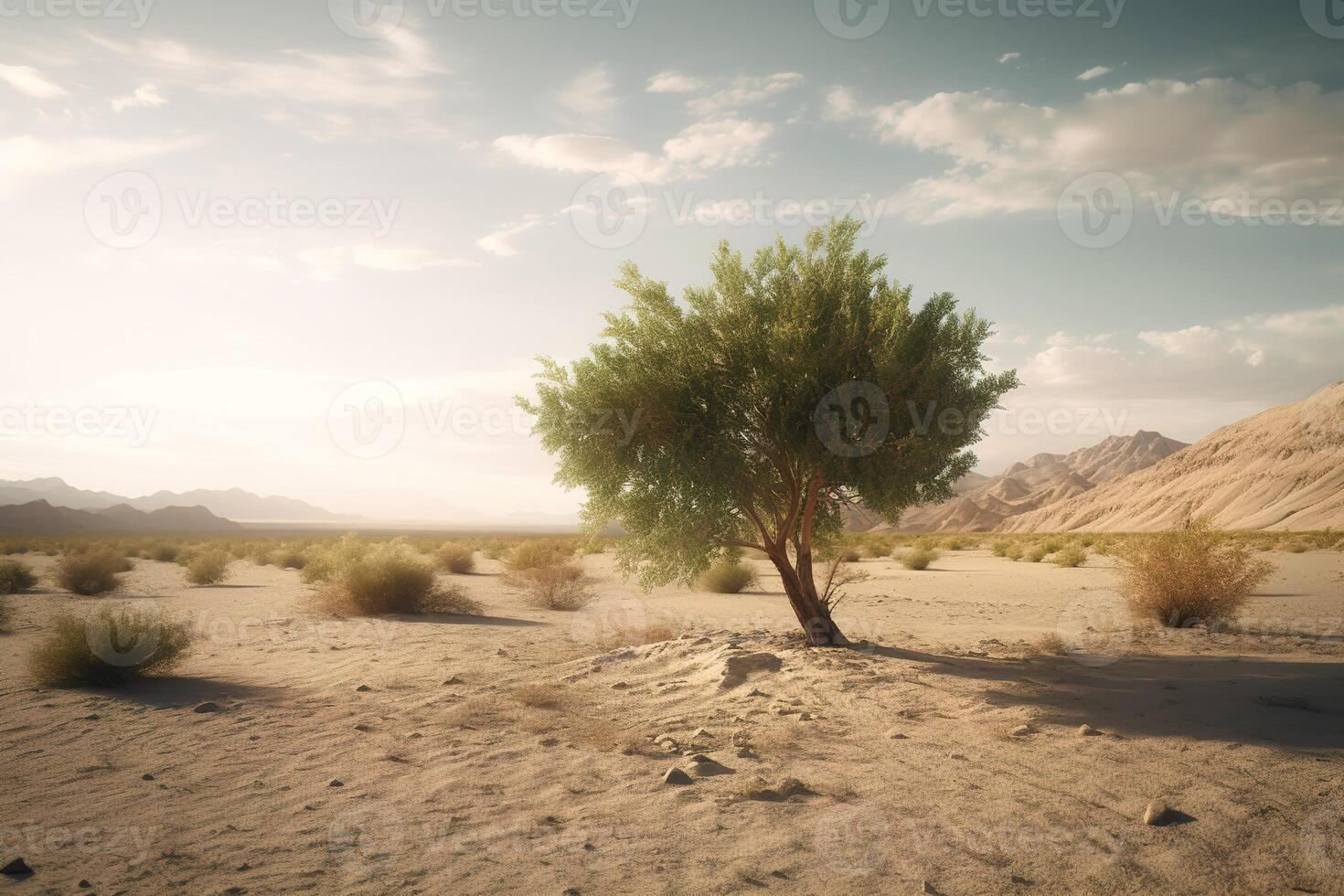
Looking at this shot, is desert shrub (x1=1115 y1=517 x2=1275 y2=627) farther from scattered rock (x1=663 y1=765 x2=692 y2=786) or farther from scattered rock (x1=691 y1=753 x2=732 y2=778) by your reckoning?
scattered rock (x1=663 y1=765 x2=692 y2=786)

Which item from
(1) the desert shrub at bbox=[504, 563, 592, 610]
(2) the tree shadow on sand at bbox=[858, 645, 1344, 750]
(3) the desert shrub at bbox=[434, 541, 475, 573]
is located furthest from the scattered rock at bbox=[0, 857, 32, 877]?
(3) the desert shrub at bbox=[434, 541, 475, 573]

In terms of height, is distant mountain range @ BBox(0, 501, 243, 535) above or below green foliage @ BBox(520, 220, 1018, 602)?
below

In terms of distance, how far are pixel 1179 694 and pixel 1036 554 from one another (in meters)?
31.9

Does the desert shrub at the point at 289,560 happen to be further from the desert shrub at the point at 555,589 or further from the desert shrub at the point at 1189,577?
the desert shrub at the point at 1189,577

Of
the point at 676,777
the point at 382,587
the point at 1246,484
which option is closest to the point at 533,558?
the point at 382,587

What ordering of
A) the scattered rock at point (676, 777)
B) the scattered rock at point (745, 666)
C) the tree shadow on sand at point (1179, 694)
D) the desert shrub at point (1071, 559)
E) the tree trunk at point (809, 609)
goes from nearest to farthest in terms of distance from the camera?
1. the scattered rock at point (676, 777)
2. the tree shadow on sand at point (1179, 694)
3. the scattered rock at point (745, 666)
4. the tree trunk at point (809, 609)
5. the desert shrub at point (1071, 559)

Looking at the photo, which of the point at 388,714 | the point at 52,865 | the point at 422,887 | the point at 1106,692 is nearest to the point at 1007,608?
the point at 1106,692

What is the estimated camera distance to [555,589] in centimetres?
2164

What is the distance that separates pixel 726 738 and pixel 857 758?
4.77 feet

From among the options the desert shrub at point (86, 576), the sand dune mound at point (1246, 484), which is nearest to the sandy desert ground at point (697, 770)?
the desert shrub at point (86, 576)

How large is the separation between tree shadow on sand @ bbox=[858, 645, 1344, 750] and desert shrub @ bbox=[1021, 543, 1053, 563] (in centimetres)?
2788

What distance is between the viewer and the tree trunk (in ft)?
39.8

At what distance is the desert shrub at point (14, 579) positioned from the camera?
22.0 meters

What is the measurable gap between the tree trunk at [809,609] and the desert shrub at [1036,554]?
29.3 metres
